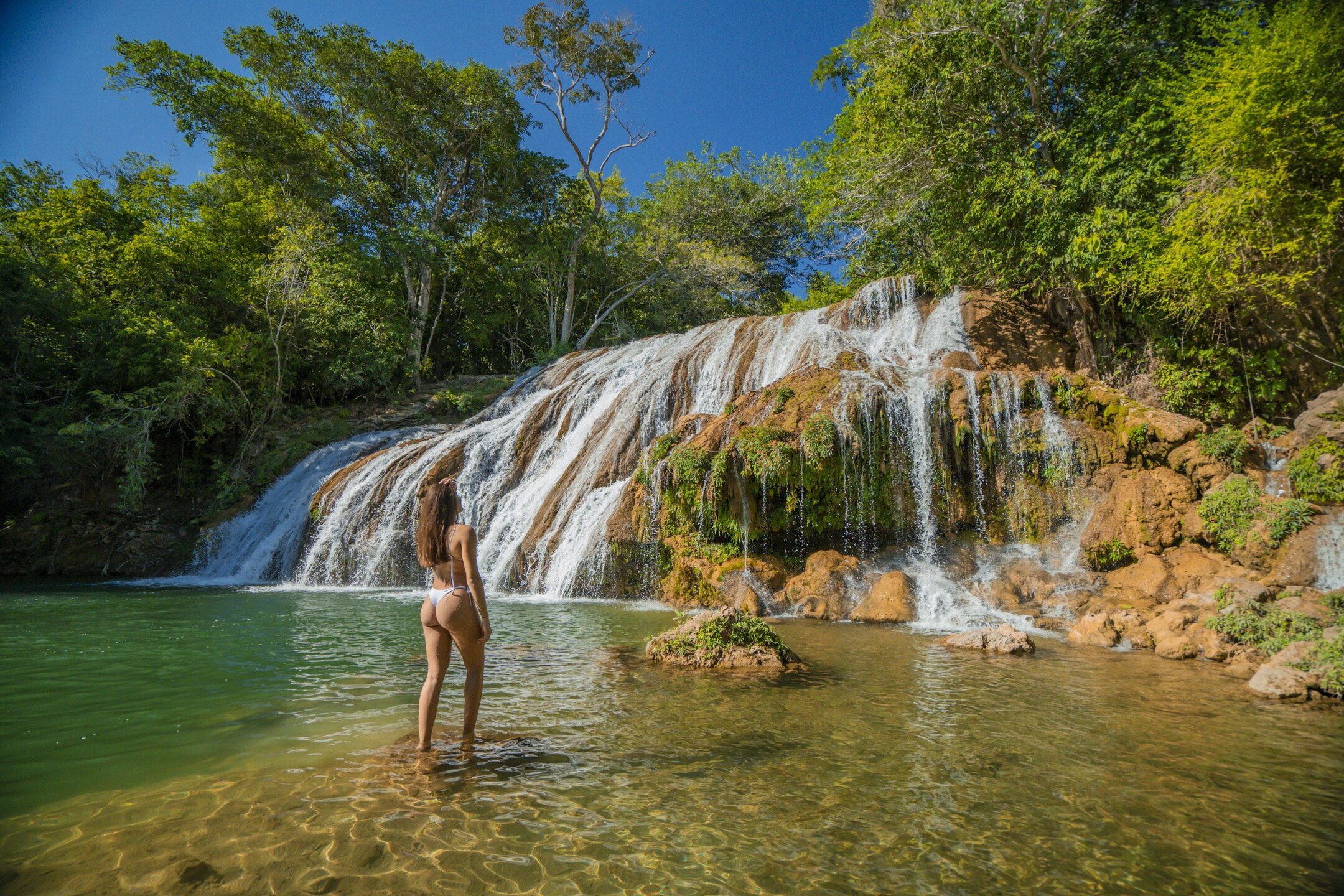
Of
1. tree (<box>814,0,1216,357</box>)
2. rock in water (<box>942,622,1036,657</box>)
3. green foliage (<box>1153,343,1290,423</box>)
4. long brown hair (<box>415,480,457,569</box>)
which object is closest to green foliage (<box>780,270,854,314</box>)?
tree (<box>814,0,1216,357</box>)

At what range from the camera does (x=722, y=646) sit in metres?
6.86

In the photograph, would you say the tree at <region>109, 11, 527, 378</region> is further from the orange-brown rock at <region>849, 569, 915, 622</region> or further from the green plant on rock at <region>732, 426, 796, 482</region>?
the orange-brown rock at <region>849, 569, 915, 622</region>

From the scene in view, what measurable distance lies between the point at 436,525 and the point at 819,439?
9.17 m

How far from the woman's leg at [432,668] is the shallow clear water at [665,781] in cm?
20

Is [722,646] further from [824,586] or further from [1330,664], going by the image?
[1330,664]

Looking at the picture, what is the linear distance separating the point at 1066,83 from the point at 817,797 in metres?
20.9

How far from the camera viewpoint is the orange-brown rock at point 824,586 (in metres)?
10.6

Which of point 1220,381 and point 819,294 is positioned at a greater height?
point 819,294

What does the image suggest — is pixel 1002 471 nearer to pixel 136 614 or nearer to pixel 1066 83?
pixel 1066 83

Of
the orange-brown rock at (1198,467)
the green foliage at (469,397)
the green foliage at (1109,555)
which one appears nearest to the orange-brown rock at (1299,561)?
the orange-brown rock at (1198,467)

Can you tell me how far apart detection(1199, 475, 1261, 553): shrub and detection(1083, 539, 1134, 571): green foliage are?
1.20 m

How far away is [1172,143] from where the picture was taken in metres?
14.0

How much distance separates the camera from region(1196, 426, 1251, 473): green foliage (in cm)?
1076

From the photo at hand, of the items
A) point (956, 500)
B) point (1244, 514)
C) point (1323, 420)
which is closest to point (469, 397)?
point (956, 500)
